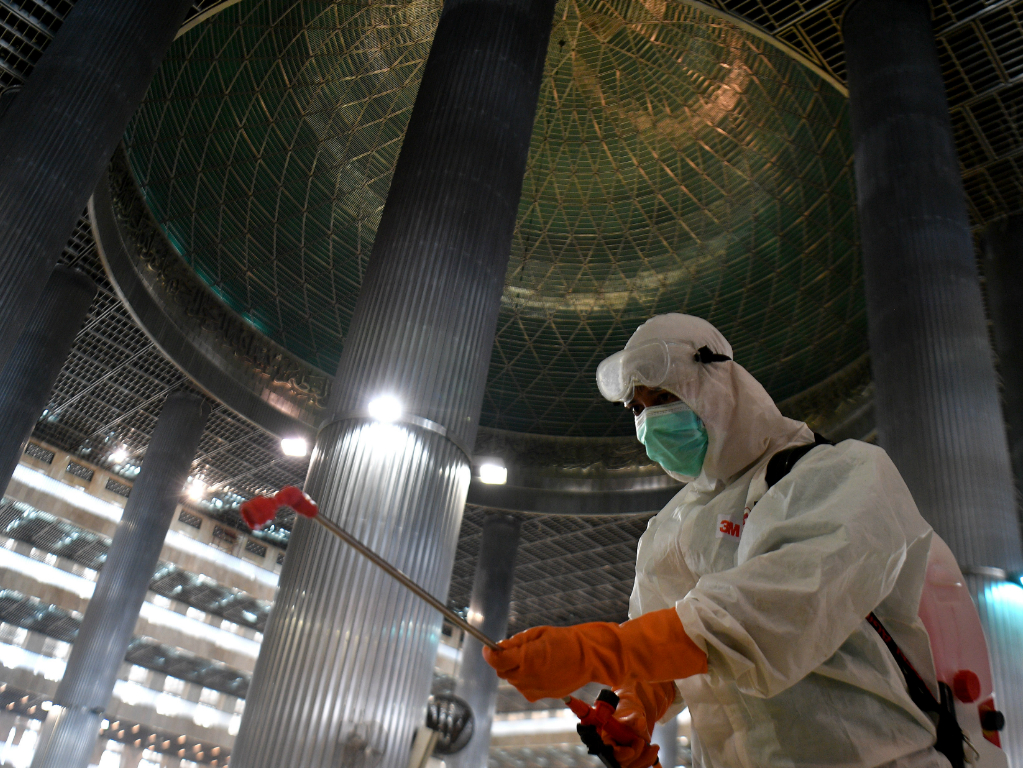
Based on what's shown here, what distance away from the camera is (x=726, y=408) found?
3.17m

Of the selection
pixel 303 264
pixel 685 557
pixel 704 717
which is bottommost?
pixel 704 717

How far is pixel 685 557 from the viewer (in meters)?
3.18

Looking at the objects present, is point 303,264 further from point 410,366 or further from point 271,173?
point 410,366

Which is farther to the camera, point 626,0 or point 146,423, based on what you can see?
point 146,423

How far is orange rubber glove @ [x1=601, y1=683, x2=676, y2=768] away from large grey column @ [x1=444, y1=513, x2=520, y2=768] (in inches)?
851

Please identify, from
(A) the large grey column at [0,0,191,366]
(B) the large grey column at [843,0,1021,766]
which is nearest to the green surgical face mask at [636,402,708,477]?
(B) the large grey column at [843,0,1021,766]

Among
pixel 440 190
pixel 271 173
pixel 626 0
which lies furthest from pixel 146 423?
pixel 440 190

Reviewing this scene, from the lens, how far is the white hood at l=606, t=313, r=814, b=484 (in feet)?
10.3

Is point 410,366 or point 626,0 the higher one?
point 626,0

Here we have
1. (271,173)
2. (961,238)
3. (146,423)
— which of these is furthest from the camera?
(146,423)

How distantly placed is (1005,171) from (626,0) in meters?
11.0

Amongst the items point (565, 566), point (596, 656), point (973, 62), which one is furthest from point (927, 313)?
point (565, 566)

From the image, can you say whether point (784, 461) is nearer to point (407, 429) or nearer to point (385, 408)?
point (407, 429)

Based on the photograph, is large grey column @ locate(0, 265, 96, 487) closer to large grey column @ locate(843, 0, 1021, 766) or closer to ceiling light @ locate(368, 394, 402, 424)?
ceiling light @ locate(368, 394, 402, 424)
